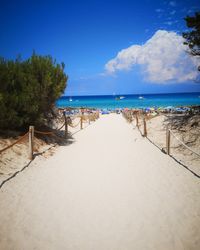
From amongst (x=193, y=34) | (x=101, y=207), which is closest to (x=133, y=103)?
(x=193, y=34)

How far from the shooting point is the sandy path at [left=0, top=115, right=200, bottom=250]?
3115 mm

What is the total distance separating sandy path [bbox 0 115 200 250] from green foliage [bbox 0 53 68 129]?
2.92m

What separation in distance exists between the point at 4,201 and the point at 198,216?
4.19 meters

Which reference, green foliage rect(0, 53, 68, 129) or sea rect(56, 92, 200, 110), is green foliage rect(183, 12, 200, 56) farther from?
sea rect(56, 92, 200, 110)

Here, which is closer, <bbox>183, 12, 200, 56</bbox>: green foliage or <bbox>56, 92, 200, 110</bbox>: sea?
<bbox>183, 12, 200, 56</bbox>: green foliage

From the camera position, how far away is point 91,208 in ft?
13.2

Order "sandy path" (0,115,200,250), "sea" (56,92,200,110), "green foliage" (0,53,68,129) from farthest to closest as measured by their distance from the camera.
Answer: "sea" (56,92,200,110)
"green foliage" (0,53,68,129)
"sandy path" (0,115,200,250)

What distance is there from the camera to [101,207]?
405 cm

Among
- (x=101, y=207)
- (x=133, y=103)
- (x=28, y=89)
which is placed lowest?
(x=101, y=207)

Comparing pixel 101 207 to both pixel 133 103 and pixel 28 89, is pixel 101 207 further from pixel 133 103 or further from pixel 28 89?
pixel 133 103

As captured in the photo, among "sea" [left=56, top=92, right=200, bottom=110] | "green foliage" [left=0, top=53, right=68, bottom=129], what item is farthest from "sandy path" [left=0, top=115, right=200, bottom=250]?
"sea" [left=56, top=92, right=200, bottom=110]

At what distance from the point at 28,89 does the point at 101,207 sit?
658cm

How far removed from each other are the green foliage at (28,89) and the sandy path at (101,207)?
9.58ft

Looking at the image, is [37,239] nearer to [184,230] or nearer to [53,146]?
[184,230]
